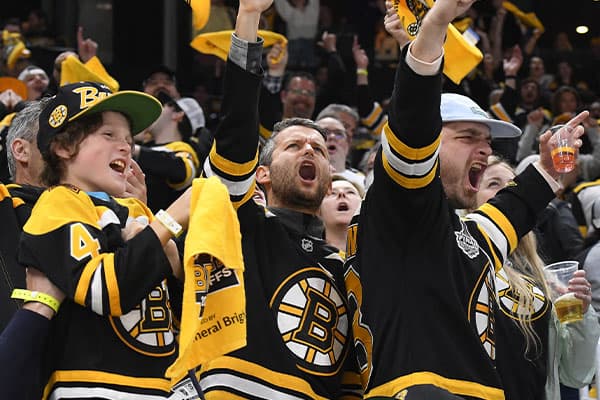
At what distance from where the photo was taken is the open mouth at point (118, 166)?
10.4ft

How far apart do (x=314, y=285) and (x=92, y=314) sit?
79cm

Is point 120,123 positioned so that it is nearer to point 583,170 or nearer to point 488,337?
point 488,337

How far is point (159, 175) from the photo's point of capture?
631 centimetres

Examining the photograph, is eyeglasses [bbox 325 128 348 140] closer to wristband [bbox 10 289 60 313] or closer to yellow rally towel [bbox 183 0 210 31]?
yellow rally towel [bbox 183 0 210 31]

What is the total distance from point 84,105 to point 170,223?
0.50m

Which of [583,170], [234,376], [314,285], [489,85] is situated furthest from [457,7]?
[489,85]

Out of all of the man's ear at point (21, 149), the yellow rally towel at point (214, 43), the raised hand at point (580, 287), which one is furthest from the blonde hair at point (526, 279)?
the yellow rally towel at point (214, 43)

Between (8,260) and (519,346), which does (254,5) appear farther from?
(519,346)

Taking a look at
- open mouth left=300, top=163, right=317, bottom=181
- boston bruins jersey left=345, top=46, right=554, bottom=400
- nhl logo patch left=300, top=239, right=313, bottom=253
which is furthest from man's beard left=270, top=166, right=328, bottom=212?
boston bruins jersey left=345, top=46, right=554, bottom=400

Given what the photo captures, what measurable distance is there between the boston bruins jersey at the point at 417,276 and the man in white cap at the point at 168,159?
290cm

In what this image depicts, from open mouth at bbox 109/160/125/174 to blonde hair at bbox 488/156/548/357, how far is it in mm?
1496

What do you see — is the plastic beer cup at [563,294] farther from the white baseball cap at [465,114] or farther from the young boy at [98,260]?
the young boy at [98,260]

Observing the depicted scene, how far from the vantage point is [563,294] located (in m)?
4.09

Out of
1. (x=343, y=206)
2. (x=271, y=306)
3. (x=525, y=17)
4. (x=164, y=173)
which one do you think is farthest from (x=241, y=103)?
(x=525, y=17)
